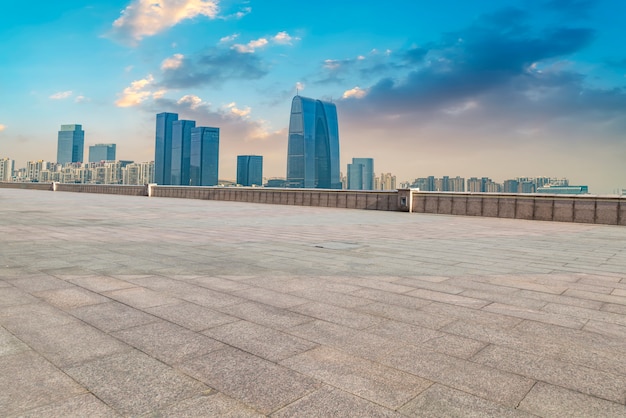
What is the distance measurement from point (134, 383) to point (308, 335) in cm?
159

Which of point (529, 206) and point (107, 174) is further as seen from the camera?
point (107, 174)

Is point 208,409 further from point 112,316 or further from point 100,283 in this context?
point 100,283

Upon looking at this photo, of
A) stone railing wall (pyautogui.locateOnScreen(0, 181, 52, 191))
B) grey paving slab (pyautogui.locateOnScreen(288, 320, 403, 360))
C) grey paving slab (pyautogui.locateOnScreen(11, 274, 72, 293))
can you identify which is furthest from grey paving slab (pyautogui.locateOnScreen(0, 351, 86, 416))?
stone railing wall (pyautogui.locateOnScreen(0, 181, 52, 191))

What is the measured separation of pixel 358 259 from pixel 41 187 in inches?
2548

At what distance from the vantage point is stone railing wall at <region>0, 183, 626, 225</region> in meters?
17.9

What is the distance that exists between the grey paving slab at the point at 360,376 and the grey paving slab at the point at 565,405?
70 centimetres

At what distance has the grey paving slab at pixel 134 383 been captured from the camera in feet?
8.78

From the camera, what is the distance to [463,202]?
2134 cm

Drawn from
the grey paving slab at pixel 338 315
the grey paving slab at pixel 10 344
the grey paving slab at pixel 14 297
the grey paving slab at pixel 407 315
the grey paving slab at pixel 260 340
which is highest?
the grey paving slab at pixel 407 315

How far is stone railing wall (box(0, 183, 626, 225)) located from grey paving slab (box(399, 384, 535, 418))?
18.8m

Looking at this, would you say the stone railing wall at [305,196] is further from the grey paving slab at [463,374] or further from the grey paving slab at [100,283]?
the grey paving slab at [463,374]

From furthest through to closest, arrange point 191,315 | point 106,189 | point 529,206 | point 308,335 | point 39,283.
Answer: point 106,189, point 529,206, point 39,283, point 191,315, point 308,335

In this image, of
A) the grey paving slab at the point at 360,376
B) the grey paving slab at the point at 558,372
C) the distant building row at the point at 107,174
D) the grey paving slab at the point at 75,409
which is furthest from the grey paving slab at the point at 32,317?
the distant building row at the point at 107,174

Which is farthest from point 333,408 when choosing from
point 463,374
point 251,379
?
point 463,374
